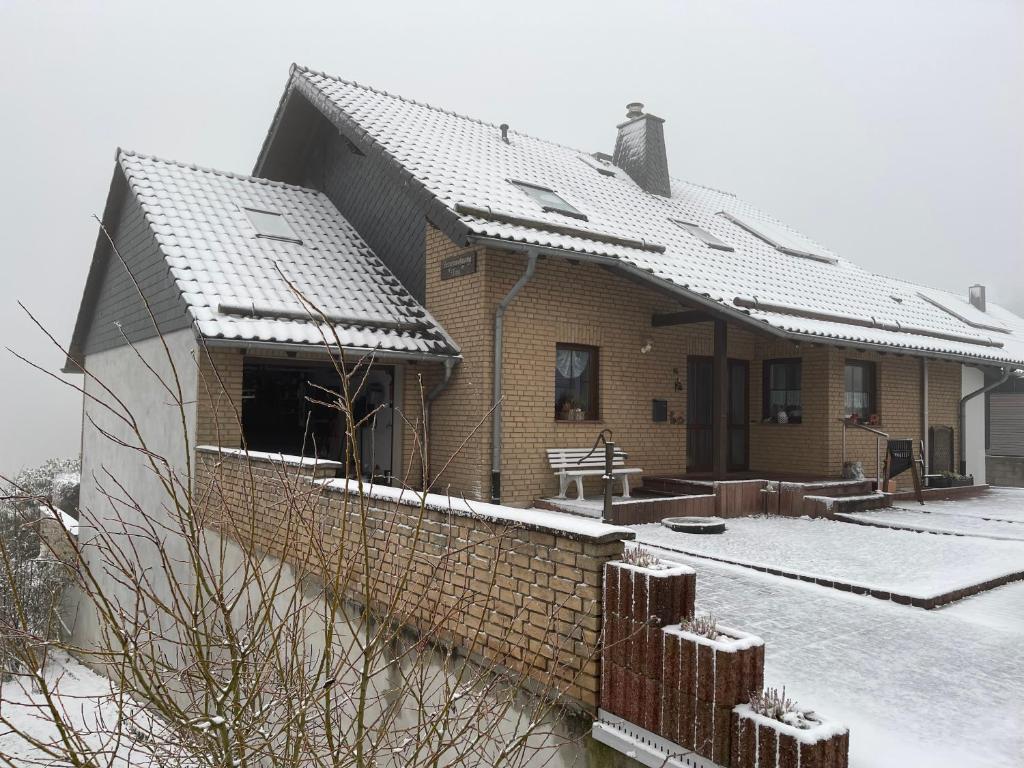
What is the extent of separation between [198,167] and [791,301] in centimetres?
1016

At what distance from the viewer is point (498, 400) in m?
9.35

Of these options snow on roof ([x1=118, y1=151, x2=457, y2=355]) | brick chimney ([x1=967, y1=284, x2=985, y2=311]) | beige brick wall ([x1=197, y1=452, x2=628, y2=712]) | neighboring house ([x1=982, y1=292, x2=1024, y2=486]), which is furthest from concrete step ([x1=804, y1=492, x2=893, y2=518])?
brick chimney ([x1=967, y1=284, x2=985, y2=311])

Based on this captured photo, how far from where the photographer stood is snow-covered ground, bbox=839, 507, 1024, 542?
911 centimetres

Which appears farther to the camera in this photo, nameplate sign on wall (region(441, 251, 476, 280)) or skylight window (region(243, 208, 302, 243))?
skylight window (region(243, 208, 302, 243))

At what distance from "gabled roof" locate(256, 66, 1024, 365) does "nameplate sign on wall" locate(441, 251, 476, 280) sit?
55 cm

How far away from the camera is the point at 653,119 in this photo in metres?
16.4

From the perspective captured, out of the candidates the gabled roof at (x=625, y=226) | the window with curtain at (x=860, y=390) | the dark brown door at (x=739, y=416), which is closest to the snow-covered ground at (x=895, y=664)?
the gabled roof at (x=625, y=226)

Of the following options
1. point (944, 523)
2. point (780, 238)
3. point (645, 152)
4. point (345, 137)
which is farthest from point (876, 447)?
point (345, 137)

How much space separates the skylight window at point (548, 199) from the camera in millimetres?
10995

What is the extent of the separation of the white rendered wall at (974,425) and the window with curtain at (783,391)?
208 inches

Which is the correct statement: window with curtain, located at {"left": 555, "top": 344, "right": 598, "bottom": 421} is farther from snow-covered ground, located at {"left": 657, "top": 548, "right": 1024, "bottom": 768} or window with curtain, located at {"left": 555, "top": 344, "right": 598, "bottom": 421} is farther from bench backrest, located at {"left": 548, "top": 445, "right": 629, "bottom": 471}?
snow-covered ground, located at {"left": 657, "top": 548, "right": 1024, "bottom": 768}

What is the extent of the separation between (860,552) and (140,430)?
32.7ft

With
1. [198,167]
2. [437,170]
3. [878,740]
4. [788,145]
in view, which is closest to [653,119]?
[437,170]

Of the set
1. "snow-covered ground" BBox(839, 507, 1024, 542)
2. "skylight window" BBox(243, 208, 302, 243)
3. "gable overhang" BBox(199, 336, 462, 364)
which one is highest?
"skylight window" BBox(243, 208, 302, 243)
